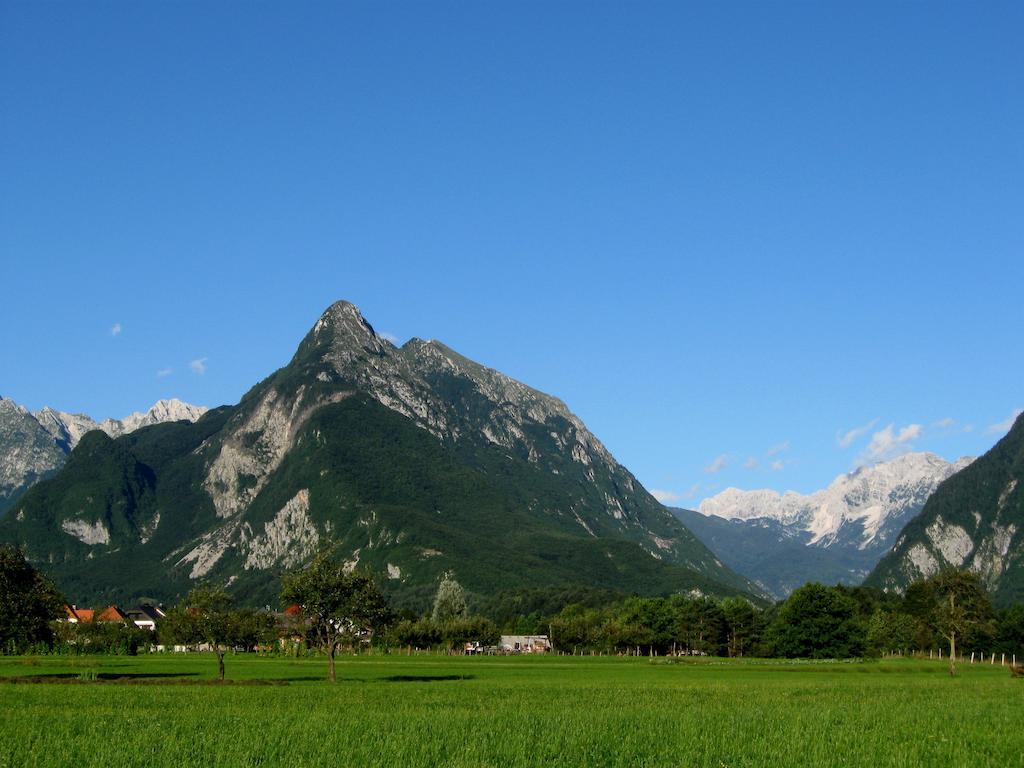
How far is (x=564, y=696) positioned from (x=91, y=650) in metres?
153

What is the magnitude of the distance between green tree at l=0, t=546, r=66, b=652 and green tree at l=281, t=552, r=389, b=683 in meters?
22.4

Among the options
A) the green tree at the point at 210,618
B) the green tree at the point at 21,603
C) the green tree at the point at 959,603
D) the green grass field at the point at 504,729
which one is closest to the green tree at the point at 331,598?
the green tree at the point at 210,618

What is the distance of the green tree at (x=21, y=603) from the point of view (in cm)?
9581

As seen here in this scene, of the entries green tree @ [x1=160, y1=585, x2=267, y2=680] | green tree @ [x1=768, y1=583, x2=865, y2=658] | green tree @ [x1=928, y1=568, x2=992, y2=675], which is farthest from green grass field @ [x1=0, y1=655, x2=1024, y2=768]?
green tree @ [x1=768, y1=583, x2=865, y2=658]

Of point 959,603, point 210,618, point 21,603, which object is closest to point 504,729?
point 21,603

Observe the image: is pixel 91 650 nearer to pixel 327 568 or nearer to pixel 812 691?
pixel 327 568

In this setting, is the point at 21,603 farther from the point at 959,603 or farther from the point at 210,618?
the point at 959,603

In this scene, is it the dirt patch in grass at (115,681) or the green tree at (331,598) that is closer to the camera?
the dirt patch in grass at (115,681)

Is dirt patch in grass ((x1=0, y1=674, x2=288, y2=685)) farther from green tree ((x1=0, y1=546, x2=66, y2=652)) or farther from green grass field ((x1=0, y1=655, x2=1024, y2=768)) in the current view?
green grass field ((x1=0, y1=655, x2=1024, y2=768))

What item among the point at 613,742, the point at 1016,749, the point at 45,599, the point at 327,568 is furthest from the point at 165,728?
the point at 45,599

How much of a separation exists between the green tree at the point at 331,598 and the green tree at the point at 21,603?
73.6ft

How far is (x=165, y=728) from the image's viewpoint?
4166 centimetres

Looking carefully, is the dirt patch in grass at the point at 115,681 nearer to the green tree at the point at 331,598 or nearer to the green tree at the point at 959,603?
the green tree at the point at 331,598

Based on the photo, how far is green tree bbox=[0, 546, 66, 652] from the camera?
9581cm
